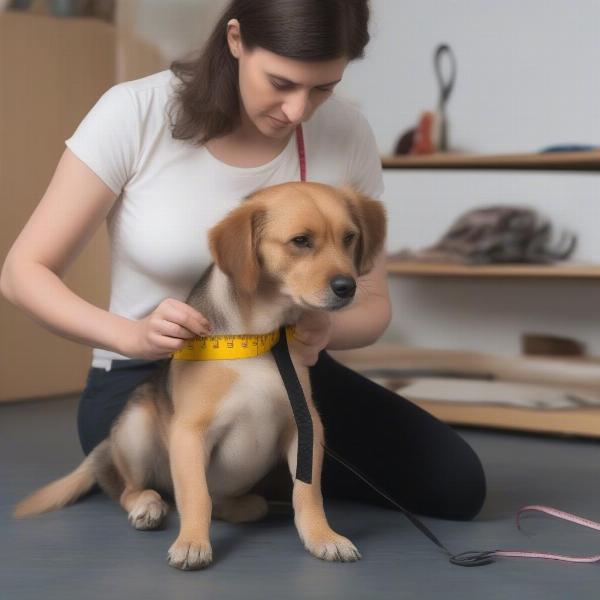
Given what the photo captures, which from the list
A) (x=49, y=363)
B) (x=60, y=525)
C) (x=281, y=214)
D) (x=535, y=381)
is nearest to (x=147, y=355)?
(x=281, y=214)

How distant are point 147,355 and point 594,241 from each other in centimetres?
279

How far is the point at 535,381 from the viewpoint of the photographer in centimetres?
381

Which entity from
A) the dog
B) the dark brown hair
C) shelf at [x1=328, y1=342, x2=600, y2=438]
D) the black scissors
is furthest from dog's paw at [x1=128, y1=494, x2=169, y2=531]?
the black scissors

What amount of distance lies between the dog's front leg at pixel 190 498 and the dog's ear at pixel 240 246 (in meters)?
0.27

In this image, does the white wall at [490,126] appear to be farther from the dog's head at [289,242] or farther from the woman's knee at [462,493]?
the dog's head at [289,242]

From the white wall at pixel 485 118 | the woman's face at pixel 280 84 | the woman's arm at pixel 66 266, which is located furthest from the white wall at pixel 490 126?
the woman's arm at pixel 66 266

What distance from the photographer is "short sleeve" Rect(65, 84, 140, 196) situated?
192 centimetres

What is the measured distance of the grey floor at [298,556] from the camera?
165 centimetres

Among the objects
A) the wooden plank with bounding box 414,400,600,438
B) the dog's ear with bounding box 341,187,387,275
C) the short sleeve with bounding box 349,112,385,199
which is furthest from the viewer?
the wooden plank with bounding box 414,400,600,438

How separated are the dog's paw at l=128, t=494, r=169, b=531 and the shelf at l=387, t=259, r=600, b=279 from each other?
1.92 m

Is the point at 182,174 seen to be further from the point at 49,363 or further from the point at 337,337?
the point at 49,363

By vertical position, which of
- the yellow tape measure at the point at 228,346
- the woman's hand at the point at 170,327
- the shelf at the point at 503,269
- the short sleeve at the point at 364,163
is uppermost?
the short sleeve at the point at 364,163

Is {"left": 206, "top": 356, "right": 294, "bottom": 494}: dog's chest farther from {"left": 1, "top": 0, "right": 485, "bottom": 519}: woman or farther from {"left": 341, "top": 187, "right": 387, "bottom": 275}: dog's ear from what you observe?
{"left": 341, "top": 187, "right": 387, "bottom": 275}: dog's ear

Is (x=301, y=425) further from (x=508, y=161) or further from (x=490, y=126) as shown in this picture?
(x=490, y=126)
